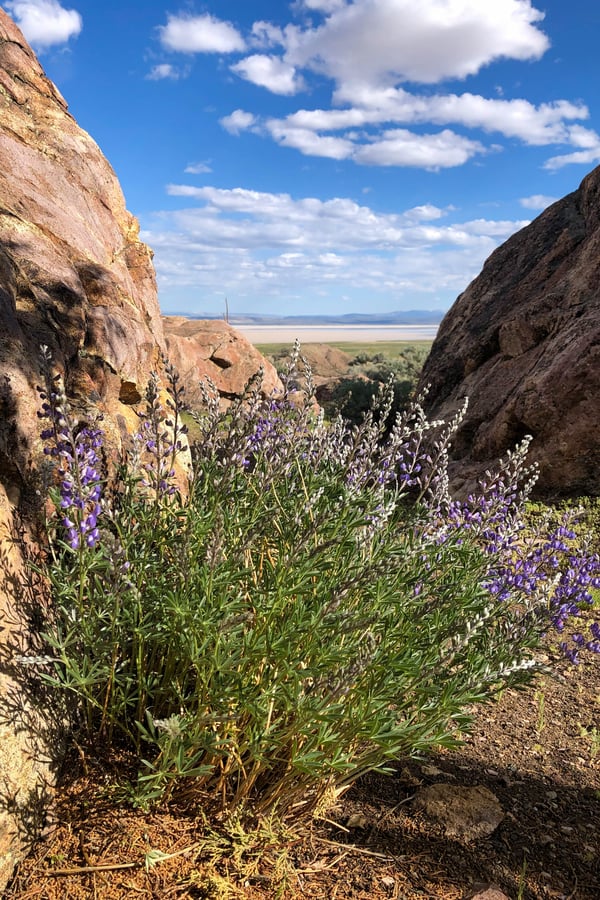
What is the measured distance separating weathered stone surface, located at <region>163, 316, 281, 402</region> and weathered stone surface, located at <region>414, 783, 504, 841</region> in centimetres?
1252

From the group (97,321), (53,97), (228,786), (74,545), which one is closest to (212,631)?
(74,545)

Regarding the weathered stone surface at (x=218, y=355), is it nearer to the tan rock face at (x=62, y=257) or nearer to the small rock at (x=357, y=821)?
the tan rock face at (x=62, y=257)

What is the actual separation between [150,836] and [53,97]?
696 centimetres

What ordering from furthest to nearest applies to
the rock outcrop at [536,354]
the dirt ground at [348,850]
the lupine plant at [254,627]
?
the rock outcrop at [536,354] → the dirt ground at [348,850] → the lupine plant at [254,627]

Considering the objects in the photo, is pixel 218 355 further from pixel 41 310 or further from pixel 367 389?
pixel 41 310

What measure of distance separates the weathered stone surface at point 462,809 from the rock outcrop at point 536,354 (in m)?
6.38

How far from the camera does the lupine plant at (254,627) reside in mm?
2578

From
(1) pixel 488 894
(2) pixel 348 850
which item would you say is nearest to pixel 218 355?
(2) pixel 348 850

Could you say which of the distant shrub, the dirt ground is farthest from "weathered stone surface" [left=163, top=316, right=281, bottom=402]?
the dirt ground

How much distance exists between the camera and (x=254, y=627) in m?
3.02

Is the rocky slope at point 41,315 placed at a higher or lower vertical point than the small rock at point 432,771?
higher

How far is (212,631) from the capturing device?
2680mm

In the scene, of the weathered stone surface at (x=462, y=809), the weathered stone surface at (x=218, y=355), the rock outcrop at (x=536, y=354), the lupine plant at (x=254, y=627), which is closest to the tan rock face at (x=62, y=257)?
the lupine plant at (x=254, y=627)

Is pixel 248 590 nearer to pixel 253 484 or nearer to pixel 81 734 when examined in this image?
pixel 253 484
